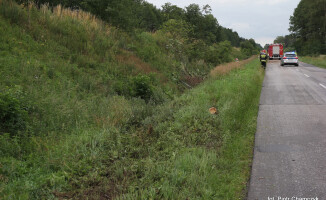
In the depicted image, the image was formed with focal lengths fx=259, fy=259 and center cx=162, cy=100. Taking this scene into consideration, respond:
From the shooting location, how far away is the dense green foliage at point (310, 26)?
197ft

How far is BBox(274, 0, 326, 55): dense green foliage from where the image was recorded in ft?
197

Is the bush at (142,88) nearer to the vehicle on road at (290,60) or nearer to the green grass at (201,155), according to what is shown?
the green grass at (201,155)

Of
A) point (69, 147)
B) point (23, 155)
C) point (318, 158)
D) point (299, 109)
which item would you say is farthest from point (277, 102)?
point (23, 155)

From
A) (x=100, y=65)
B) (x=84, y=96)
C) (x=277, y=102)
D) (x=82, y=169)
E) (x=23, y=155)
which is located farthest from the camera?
(x=100, y=65)

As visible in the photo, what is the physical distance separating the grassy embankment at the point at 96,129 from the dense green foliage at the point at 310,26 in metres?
59.4

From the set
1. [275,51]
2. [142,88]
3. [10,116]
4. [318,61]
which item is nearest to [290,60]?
[318,61]

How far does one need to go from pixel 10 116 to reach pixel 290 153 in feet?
18.6

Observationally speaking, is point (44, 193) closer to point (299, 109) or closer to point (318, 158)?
point (318, 158)

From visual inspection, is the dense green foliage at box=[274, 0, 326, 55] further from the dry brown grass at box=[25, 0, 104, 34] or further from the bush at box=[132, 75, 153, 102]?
the bush at box=[132, 75, 153, 102]

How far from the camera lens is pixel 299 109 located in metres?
8.66

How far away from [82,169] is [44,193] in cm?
78

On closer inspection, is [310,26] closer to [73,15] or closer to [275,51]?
[275,51]

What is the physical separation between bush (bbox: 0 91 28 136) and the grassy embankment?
22 millimetres

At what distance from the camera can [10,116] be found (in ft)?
17.1
